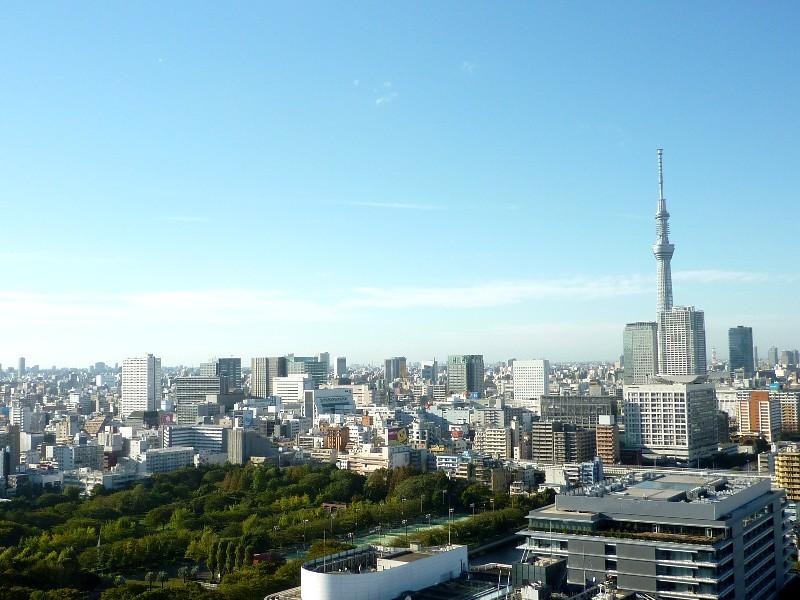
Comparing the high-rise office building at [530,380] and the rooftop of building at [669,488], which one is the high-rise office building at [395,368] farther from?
the rooftop of building at [669,488]

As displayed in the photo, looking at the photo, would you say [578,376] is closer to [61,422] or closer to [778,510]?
[61,422]

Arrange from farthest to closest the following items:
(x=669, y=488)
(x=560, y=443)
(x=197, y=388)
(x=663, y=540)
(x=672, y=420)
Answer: (x=197, y=388)
(x=672, y=420)
(x=560, y=443)
(x=669, y=488)
(x=663, y=540)

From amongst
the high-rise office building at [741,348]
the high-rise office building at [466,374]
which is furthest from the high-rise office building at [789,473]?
the high-rise office building at [741,348]

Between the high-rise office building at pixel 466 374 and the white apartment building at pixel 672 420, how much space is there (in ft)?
104

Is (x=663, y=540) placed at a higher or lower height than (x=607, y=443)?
higher

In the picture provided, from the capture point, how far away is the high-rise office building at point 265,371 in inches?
2682

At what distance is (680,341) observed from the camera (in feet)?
224

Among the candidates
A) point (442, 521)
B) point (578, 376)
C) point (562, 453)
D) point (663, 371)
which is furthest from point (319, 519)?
point (578, 376)

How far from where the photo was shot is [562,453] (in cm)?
3275

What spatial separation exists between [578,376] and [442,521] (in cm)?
6781

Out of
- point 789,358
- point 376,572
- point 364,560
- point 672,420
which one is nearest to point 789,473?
point 672,420

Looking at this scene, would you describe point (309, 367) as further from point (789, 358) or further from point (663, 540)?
point (789, 358)

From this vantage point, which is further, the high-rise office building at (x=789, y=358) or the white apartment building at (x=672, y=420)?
the high-rise office building at (x=789, y=358)

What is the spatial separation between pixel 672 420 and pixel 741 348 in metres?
51.2
